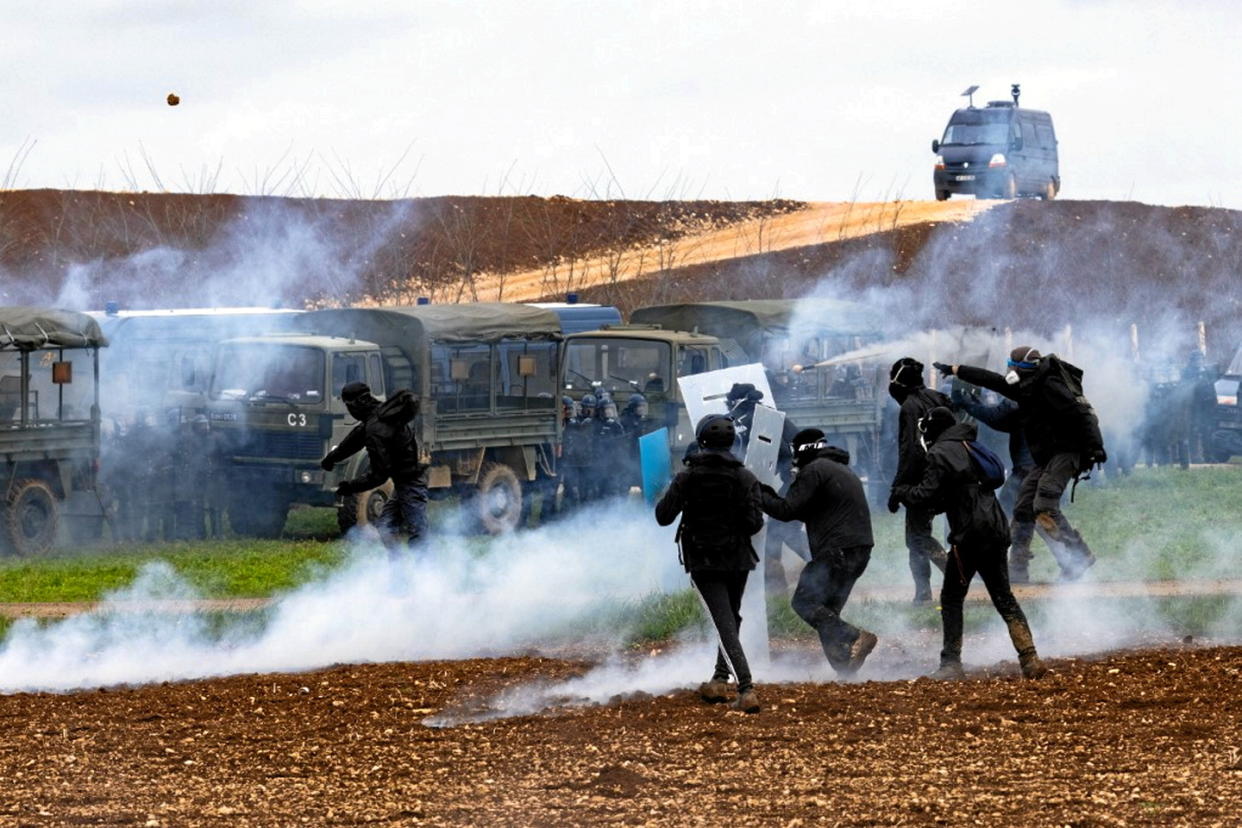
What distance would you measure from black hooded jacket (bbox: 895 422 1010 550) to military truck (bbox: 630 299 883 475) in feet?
36.6

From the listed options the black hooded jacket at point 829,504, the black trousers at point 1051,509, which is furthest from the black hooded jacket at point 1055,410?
the black hooded jacket at point 829,504

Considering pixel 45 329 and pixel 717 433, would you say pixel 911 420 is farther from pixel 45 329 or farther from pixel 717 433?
pixel 45 329

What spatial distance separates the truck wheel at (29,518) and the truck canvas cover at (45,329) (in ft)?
4.39

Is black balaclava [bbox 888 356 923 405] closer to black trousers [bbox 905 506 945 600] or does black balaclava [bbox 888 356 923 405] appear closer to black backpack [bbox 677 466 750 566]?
black trousers [bbox 905 506 945 600]

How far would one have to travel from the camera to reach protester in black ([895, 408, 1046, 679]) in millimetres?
11523

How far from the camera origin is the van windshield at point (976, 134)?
47812 mm

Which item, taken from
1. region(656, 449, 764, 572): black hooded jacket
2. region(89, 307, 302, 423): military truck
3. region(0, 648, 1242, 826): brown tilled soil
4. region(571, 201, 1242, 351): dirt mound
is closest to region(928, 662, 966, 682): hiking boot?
region(0, 648, 1242, 826): brown tilled soil

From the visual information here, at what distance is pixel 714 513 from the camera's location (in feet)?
35.0

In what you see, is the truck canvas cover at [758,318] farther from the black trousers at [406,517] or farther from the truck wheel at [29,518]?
the black trousers at [406,517]

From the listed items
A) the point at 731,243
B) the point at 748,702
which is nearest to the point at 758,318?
the point at 748,702

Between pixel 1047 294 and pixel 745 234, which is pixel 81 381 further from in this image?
pixel 745 234

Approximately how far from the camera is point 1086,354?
28891 millimetres

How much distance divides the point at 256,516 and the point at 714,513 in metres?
11.4

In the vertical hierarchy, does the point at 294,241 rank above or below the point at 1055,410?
above
